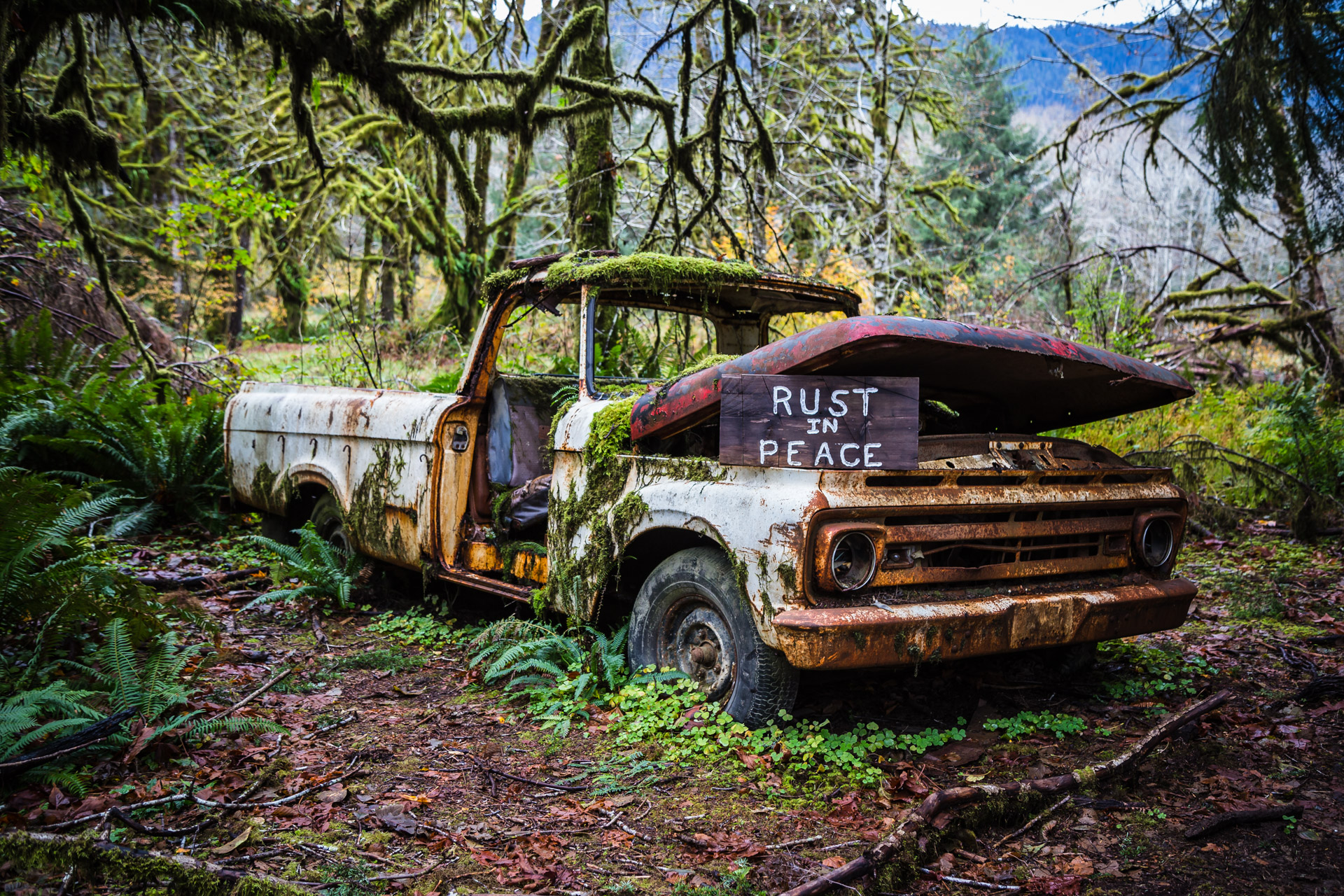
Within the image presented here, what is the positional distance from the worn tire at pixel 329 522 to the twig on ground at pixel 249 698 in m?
1.79

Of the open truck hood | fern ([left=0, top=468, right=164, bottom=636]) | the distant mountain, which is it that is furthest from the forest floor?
the distant mountain

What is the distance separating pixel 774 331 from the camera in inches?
187

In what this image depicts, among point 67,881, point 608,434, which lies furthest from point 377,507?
point 67,881

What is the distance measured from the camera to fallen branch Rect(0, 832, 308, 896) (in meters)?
2.03

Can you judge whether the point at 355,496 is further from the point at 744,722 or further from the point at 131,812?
the point at 744,722

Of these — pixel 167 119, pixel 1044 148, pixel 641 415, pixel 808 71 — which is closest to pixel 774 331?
pixel 641 415

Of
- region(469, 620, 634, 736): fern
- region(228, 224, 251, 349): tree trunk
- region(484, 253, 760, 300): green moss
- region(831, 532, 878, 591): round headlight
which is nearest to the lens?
region(831, 532, 878, 591): round headlight

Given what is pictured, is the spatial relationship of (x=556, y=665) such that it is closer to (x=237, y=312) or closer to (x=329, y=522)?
(x=329, y=522)

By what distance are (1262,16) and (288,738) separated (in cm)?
557

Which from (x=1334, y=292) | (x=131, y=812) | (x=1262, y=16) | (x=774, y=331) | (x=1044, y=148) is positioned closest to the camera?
(x=131, y=812)

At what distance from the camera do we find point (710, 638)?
3.22 metres

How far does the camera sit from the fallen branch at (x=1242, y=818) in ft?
7.90

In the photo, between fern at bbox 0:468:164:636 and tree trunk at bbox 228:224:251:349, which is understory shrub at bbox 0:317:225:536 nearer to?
fern at bbox 0:468:164:636

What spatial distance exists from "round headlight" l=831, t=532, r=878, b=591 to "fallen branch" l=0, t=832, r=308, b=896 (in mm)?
1804
